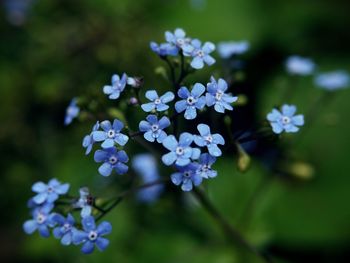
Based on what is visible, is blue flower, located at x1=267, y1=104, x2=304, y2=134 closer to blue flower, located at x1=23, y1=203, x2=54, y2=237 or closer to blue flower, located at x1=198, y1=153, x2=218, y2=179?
blue flower, located at x1=198, y1=153, x2=218, y2=179

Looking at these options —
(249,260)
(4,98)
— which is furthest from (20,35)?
(249,260)

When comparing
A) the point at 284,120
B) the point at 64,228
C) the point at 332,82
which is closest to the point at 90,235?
the point at 64,228

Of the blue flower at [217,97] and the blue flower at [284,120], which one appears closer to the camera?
the blue flower at [217,97]

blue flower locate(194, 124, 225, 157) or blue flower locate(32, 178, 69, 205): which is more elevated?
blue flower locate(32, 178, 69, 205)

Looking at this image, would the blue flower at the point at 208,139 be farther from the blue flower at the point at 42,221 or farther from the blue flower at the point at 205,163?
the blue flower at the point at 42,221

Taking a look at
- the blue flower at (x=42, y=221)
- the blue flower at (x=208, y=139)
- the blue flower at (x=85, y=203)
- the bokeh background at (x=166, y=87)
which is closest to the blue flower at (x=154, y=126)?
the blue flower at (x=208, y=139)

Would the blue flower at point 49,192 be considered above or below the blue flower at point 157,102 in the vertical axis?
below

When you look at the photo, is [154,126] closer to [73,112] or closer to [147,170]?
[73,112]

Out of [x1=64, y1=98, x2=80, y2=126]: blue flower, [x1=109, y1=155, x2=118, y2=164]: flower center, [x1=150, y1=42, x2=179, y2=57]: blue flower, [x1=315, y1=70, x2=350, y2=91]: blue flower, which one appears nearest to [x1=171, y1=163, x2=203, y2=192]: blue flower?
[x1=109, y1=155, x2=118, y2=164]: flower center
